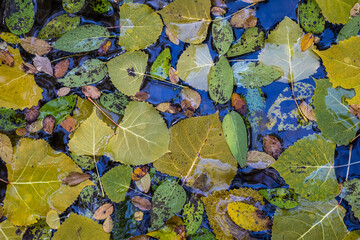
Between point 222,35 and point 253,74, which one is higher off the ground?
point 222,35

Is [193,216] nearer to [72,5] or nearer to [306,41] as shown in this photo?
[306,41]

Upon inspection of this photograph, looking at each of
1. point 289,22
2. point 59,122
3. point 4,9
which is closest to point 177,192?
point 59,122

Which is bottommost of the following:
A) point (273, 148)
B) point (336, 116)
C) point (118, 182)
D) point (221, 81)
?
point (118, 182)

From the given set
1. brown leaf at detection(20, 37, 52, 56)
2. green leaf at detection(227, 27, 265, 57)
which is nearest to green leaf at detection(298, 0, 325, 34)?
green leaf at detection(227, 27, 265, 57)

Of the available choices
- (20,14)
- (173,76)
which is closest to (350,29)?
(173,76)

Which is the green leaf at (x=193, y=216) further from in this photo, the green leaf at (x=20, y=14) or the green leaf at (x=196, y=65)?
the green leaf at (x=20, y=14)

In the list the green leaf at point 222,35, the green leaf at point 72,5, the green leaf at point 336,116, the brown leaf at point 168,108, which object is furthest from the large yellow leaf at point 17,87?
the green leaf at point 336,116
